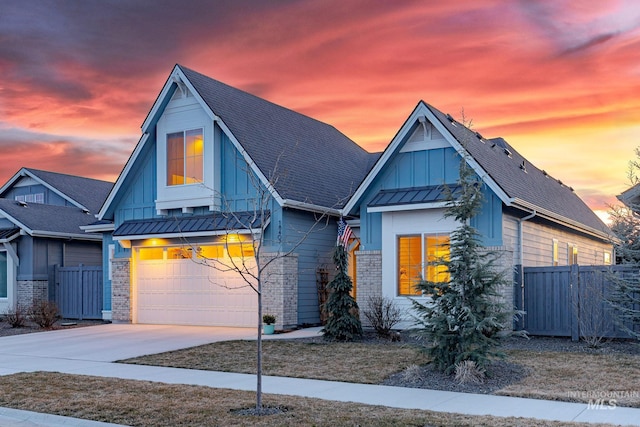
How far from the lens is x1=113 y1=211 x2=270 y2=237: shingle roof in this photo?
20.5 meters

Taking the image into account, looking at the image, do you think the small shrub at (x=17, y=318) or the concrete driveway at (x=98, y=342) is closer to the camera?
the concrete driveway at (x=98, y=342)

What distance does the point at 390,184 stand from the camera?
786 inches

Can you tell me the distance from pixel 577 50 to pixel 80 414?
1538 centimetres

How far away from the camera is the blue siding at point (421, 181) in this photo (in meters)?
18.1

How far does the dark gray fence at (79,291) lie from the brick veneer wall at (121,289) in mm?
2493

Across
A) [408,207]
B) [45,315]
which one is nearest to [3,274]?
[45,315]

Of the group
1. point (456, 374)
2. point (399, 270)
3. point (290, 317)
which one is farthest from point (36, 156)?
point (456, 374)

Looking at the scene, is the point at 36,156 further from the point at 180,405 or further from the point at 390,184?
the point at 180,405

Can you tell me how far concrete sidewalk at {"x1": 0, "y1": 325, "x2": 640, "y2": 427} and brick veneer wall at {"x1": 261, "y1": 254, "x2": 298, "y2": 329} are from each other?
6315 millimetres

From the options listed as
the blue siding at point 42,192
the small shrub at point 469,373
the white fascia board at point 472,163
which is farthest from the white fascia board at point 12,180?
the small shrub at point 469,373

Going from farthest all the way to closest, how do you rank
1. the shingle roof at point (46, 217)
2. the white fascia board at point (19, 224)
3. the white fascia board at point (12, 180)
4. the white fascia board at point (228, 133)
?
1. the white fascia board at point (12, 180)
2. the shingle roof at point (46, 217)
3. the white fascia board at point (19, 224)
4. the white fascia board at point (228, 133)

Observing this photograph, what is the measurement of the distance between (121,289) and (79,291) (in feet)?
13.3

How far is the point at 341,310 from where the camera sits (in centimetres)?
1761

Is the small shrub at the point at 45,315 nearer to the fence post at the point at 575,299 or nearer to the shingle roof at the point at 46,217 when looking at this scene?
the shingle roof at the point at 46,217
